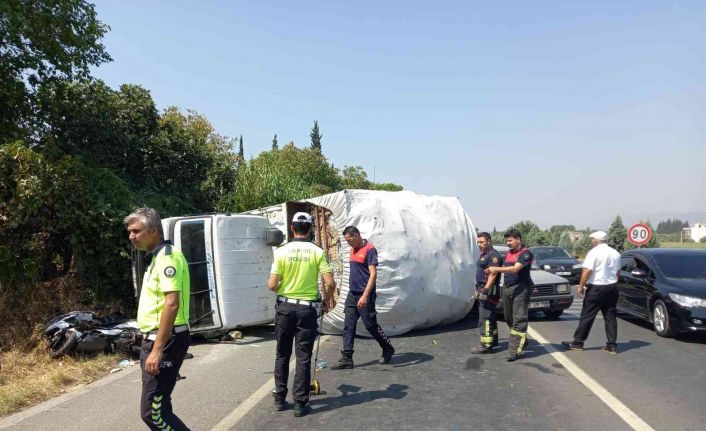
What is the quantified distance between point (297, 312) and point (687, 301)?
654cm

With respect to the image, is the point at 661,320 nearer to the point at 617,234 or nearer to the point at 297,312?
the point at 297,312

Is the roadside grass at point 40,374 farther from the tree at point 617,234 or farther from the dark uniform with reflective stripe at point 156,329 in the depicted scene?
the tree at point 617,234

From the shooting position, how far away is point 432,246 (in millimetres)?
8891

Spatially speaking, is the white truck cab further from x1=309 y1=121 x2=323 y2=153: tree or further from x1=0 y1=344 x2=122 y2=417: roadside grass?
x1=309 y1=121 x2=323 y2=153: tree

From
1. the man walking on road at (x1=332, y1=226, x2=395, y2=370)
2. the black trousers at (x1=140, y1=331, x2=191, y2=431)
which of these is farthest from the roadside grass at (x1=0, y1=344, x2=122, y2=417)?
the man walking on road at (x1=332, y1=226, x2=395, y2=370)

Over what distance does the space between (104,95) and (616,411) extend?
491 inches

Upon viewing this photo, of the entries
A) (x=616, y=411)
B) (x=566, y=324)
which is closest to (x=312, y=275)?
(x=616, y=411)

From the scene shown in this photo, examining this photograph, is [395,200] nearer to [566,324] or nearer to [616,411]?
[566,324]

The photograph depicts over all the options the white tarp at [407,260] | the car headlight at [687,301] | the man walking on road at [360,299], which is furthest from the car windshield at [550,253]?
the man walking on road at [360,299]

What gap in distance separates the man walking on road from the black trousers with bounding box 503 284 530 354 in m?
1.69

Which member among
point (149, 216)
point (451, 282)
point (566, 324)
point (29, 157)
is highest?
point (29, 157)

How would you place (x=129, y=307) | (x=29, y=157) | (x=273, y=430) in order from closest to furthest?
(x=273, y=430)
(x=29, y=157)
(x=129, y=307)

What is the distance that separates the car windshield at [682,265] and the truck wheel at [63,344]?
9.46m

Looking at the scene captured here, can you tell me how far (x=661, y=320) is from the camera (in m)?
8.54
